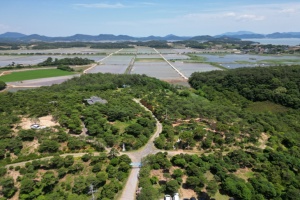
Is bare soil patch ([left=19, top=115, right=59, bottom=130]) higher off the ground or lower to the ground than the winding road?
higher

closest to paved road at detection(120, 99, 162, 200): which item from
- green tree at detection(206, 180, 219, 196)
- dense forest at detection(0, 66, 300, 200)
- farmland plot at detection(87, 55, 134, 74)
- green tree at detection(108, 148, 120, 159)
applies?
dense forest at detection(0, 66, 300, 200)

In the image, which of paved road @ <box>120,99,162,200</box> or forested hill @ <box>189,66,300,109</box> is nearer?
paved road @ <box>120,99,162,200</box>

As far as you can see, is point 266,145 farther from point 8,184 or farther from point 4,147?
point 4,147

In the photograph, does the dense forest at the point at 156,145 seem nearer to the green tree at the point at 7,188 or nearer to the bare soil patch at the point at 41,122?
the green tree at the point at 7,188

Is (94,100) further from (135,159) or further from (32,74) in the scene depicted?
(32,74)

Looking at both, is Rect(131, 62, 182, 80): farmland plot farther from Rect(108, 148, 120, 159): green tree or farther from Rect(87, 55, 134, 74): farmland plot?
Rect(108, 148, 120, 159): green tree

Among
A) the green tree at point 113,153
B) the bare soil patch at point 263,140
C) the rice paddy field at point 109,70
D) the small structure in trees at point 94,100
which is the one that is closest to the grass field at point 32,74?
the rice paddy field at point 109,70

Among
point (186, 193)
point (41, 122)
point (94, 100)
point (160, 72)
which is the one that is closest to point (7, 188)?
point (41, 122)
